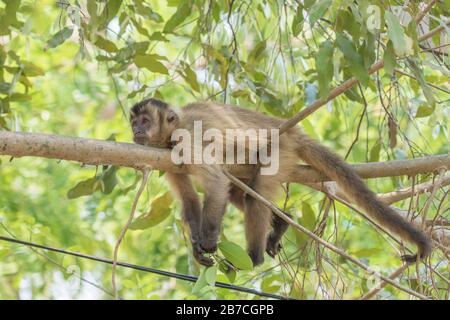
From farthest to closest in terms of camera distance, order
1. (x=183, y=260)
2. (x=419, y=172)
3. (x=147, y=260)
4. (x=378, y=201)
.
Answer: (x=147, y=260)
(x=183, y=260)
(x=378, y=201)
(x=419, y=172)

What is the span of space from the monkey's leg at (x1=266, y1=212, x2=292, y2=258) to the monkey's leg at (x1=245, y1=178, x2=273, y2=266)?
1.04 ft

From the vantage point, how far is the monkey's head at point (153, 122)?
599 cm

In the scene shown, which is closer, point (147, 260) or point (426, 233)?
point (426, 233)

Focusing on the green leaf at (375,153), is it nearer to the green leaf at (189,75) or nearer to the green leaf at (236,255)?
the green leaf at (189,75)

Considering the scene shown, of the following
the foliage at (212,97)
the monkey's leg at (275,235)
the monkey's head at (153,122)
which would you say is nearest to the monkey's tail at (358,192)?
the foliage at (212,97)

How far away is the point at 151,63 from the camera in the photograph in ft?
20.0

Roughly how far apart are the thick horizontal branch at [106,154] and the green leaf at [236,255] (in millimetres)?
684

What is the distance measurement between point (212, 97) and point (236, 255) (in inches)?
93.3

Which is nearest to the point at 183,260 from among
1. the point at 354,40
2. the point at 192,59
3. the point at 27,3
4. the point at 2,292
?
the point at 2,292

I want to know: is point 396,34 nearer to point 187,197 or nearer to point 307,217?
point 307,217

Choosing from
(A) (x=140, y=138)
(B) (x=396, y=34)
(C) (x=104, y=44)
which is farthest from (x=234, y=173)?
(B) (x=396, y=34)

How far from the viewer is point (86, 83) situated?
1220cm

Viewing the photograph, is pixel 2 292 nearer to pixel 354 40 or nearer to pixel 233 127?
pixel 233 127

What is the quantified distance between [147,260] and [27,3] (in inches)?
245
